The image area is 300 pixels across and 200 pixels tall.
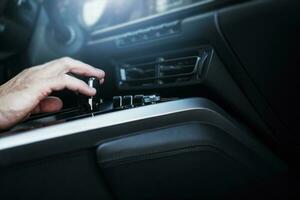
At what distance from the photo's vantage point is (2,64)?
4.59 feet

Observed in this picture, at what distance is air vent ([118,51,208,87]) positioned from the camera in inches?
30.8

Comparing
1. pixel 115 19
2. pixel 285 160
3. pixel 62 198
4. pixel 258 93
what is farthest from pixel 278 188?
pixel 115 19

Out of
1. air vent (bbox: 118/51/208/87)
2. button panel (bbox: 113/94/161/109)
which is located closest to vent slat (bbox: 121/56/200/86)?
air vent (bbox: 118/51/208/87)

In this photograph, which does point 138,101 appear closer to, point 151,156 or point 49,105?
point 151,156

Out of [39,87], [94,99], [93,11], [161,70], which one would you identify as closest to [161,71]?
[161,70]

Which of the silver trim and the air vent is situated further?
the air vent

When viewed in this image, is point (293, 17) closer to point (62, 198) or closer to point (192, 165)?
point (192, 165)

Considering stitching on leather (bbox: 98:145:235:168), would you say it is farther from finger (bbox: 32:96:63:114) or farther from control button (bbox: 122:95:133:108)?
finger (bbox: 32:96:63:114)

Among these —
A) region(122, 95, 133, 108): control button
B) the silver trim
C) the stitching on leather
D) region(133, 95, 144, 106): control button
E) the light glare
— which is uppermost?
the silver trim

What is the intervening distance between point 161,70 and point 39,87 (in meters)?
0.30

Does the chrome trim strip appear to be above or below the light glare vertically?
above


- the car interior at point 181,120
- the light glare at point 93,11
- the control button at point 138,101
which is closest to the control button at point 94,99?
the car interior at point 181,120

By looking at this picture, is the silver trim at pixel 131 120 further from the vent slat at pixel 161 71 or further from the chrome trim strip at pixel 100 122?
the vent slat at pixel 161 71

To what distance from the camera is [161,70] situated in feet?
2.85
